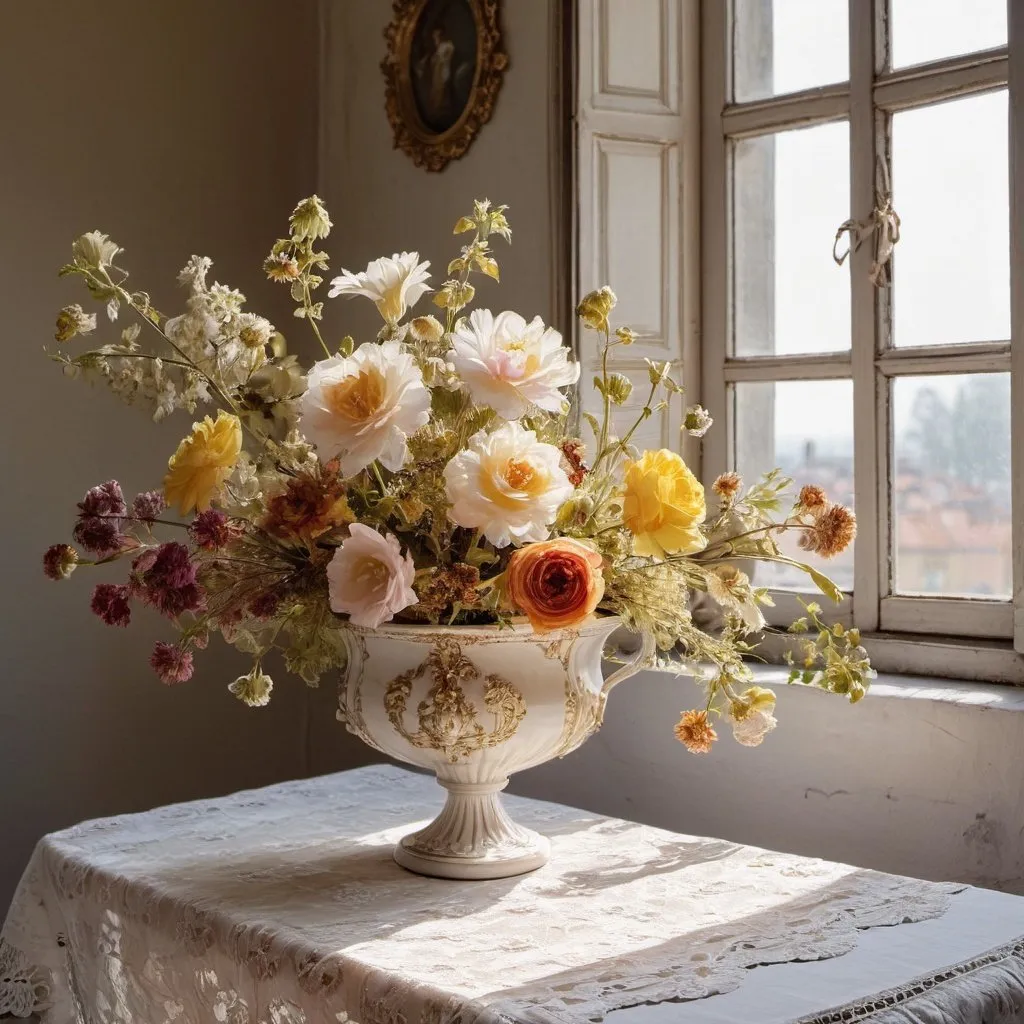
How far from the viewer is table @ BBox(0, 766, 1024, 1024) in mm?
1120

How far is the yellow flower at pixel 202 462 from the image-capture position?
4.40 ft

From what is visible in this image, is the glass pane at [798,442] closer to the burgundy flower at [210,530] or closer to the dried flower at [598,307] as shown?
the dried flower at [598,307]

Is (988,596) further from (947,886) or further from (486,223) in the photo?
(486,223)

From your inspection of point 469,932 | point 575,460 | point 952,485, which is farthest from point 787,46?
point 469,932

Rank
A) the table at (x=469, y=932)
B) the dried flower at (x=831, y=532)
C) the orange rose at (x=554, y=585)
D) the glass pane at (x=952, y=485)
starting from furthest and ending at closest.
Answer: the glass pane at (x=952, y=485) < the dried flower at (x=831, y=532) < the orange rose at (x=554, y=585) < the table at (x=469, y=932)

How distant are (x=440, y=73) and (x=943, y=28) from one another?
0.97 meters

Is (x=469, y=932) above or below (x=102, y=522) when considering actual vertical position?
below

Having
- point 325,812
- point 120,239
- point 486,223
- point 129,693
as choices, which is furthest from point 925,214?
point 129,693

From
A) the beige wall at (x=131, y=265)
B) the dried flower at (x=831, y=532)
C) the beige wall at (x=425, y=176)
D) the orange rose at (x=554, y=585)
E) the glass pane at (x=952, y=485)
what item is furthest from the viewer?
the beige wall at (x=131, y=265)

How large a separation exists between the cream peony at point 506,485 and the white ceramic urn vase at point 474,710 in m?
0.15

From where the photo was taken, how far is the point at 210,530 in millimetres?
1318

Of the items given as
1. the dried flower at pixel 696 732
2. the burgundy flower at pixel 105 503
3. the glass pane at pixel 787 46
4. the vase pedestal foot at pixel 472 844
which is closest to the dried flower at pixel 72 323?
the burgundy flower at pixel 105 503

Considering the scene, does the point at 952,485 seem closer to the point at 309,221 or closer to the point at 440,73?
the point at 309,221

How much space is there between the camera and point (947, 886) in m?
1.40
